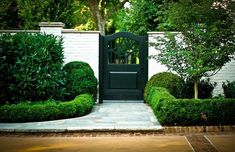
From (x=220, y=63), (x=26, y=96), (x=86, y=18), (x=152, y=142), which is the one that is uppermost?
(x=86, y=18)

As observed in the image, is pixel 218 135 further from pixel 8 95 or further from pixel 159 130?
pixel 8 95

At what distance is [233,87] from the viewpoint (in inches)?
435

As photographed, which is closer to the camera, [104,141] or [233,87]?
[104,141]

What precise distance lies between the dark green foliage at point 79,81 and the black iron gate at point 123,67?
1.24 m

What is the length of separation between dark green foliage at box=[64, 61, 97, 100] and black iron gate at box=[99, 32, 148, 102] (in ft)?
4.08

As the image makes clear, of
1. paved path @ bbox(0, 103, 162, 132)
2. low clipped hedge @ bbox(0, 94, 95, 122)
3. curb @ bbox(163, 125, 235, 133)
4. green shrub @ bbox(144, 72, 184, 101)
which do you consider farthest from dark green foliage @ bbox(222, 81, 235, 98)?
low clipped hedge @ bbox(0, 94, 95, 122)

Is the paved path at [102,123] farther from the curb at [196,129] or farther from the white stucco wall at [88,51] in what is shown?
the white stucco wall at [88,51]

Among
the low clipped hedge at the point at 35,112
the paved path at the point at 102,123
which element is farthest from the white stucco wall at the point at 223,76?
the low clipped hedge at the point at 35,112

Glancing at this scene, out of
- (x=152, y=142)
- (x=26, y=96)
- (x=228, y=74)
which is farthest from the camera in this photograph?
(x=228, y=74)

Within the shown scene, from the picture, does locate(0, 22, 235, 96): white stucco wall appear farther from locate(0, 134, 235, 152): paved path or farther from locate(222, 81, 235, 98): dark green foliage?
locate(0, 134, 235, 152): paved path

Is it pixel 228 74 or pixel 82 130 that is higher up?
pixel 228 74

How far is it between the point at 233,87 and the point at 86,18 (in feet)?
65.4

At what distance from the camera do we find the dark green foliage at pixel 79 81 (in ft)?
37.8

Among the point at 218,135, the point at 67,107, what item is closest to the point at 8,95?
the point at 67,107
